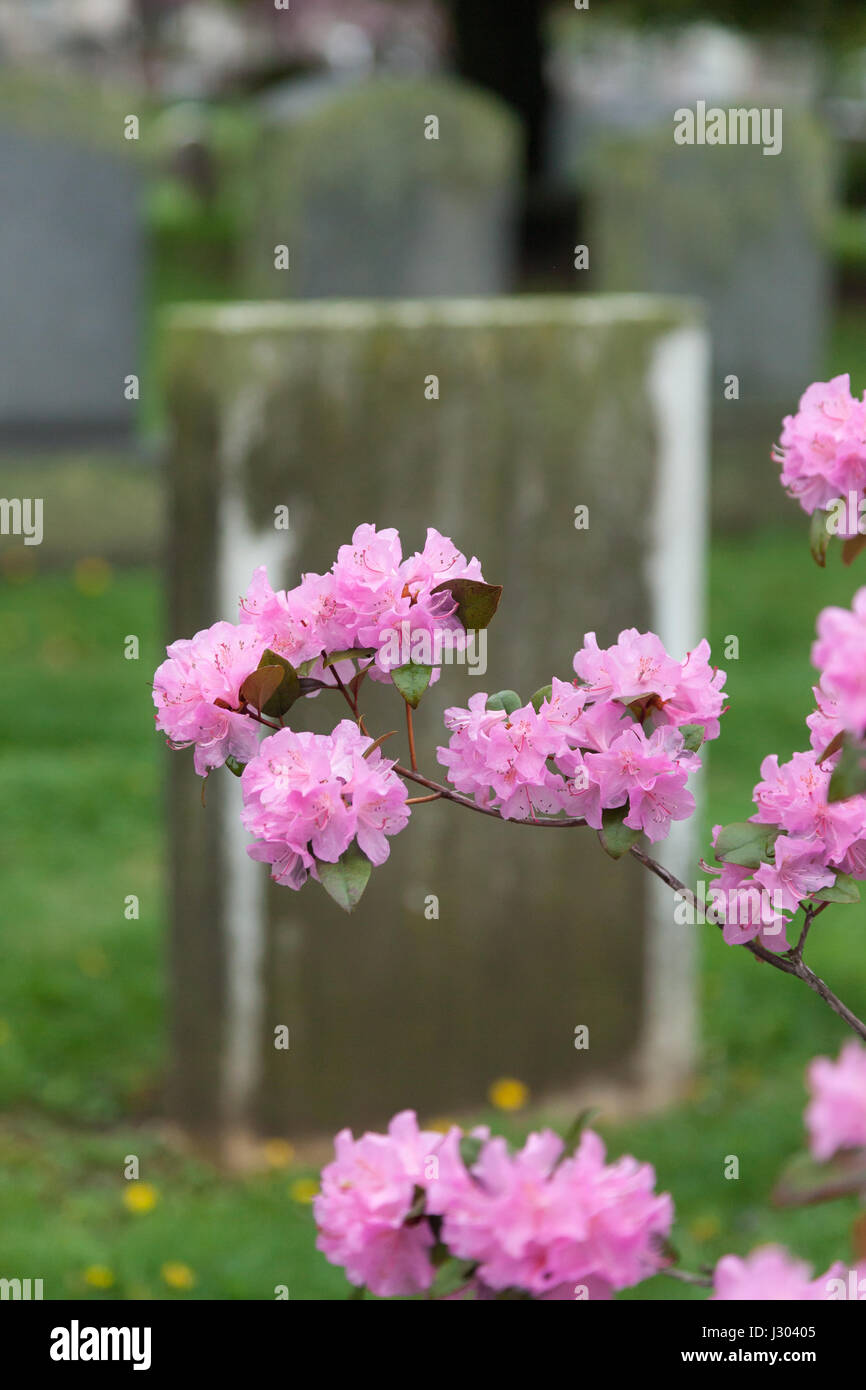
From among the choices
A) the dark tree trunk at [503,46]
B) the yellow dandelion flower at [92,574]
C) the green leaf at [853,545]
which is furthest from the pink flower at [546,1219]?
the dark tree trunk at [503,46]

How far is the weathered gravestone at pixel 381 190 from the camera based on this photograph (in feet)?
19.0

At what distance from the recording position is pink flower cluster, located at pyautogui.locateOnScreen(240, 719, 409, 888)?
1.03 m

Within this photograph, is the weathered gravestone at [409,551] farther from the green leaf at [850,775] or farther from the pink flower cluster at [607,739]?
the green leaf at [850,775]

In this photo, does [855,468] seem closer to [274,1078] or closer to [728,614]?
[274,1078]

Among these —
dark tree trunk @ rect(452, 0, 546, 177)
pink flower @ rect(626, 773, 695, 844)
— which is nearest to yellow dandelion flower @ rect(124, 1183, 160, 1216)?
pink flower @ rect(626, 773, 695, 844)

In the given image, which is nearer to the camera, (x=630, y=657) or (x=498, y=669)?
(x=630, y=657)

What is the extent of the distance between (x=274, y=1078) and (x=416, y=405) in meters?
1.14

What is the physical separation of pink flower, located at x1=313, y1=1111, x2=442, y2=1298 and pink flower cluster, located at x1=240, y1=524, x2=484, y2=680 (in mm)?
326

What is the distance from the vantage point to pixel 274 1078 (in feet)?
9.48

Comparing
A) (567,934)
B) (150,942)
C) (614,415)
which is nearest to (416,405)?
(614,415)

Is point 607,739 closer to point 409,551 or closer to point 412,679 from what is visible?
point 412,679

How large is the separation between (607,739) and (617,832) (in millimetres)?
61

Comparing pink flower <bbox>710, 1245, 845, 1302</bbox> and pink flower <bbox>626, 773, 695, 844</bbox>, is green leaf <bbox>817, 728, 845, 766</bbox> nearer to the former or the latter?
pink flower <bbox>626, 773, 695, 844</bbox>
